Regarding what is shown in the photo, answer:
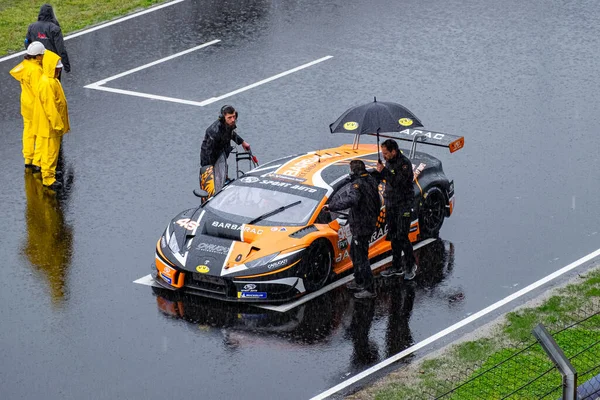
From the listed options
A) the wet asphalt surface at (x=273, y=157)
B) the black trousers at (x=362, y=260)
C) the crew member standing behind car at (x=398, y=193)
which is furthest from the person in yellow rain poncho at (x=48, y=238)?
the crew member standing behind car at (x=398, y=193)

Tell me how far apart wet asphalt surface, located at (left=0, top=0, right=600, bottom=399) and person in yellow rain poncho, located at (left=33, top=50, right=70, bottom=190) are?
336mm

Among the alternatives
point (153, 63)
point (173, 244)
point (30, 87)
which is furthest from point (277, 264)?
point (153, 63)

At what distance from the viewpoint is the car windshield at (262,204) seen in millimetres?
14422

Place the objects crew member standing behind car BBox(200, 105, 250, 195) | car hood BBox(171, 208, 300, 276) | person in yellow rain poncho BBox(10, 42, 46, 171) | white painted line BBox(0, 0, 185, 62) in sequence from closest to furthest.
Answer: car hood BBox(171, 208, 300, 276) → crew member standing behind car BBox(200, 105, 250, 195) → person in yellow rain poncho BBox(10, 42, 46, 171) → white painted line BBox(0, 0, 185, 62)

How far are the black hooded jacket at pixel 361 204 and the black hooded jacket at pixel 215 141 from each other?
2927mm

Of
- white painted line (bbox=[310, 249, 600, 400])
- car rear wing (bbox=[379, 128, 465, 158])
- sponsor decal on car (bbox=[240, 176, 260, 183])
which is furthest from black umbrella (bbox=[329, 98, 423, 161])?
white painted line (bbox=[310, 249, 600, 400])

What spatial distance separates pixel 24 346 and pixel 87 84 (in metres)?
8.85

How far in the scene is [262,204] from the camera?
579 inches

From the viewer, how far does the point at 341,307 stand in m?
14.0

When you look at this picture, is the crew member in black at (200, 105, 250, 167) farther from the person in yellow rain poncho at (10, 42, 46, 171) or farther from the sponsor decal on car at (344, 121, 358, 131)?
the person in yellow rain poncho at (10, 42, 46, 171)

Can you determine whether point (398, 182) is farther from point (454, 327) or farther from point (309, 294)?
point (454, 327)

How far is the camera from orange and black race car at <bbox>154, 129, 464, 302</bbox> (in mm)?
13828

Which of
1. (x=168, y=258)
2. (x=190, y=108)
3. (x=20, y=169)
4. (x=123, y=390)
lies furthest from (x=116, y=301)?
(x=190, y=108)

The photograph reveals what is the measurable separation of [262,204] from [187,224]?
89 cm
